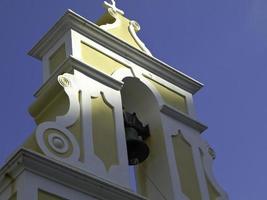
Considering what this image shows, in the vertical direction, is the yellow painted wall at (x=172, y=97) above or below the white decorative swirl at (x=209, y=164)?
above

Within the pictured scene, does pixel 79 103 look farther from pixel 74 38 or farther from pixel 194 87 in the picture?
pixel 194 87

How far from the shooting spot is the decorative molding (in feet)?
39.1

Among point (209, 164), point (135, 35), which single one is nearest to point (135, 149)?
point (209, 164)

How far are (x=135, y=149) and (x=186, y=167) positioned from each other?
0.62 meters

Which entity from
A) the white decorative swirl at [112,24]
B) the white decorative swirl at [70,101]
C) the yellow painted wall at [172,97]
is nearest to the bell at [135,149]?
the yellow painted wall at [172,97]

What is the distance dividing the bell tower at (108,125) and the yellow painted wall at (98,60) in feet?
0.04

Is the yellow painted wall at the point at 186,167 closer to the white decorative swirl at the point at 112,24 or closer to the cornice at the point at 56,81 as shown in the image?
the cornice at the point at 56,81

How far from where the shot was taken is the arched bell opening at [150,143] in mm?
11258

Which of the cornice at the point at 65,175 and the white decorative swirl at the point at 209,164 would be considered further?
the white decorative swirl at the point at 209,164

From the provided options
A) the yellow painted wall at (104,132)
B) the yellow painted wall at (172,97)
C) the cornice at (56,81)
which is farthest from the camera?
the yellow painted wall at (172,97)

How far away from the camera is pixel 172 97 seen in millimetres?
12281

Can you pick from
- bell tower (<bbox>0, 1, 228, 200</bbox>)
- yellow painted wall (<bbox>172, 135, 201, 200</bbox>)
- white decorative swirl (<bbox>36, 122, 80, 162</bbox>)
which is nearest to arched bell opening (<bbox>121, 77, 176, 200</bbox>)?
bell tower (<bbox>0, 1, 228, 200</bbox>)

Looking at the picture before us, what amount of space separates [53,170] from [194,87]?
11.1 feet

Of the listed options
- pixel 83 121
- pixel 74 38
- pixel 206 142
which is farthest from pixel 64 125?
pixel 206 142
